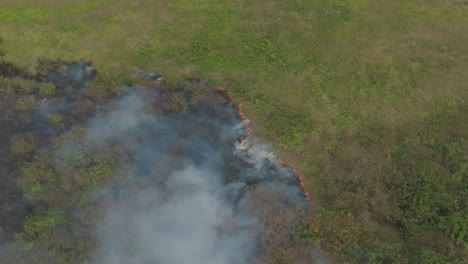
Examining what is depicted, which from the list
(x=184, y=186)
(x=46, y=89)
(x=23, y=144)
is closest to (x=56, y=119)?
(x=23, y=144)

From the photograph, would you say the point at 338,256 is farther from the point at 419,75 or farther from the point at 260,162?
the point at 419,75

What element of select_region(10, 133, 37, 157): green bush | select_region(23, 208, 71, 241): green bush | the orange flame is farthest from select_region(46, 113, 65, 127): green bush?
the orange flame

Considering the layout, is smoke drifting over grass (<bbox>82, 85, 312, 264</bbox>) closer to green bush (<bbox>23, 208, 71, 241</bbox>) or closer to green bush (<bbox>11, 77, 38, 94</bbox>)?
green bush (<bbox>23, 208, 71, 241</bbox>)

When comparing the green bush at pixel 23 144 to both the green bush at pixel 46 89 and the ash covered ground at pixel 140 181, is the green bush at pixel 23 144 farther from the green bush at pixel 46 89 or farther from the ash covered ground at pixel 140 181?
the green bush at pixel 46 89

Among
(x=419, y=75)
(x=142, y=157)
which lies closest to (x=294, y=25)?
(x=419, y=75)

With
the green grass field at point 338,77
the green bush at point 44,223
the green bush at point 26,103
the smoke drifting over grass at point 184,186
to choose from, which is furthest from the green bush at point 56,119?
the green bush at point 44,223
